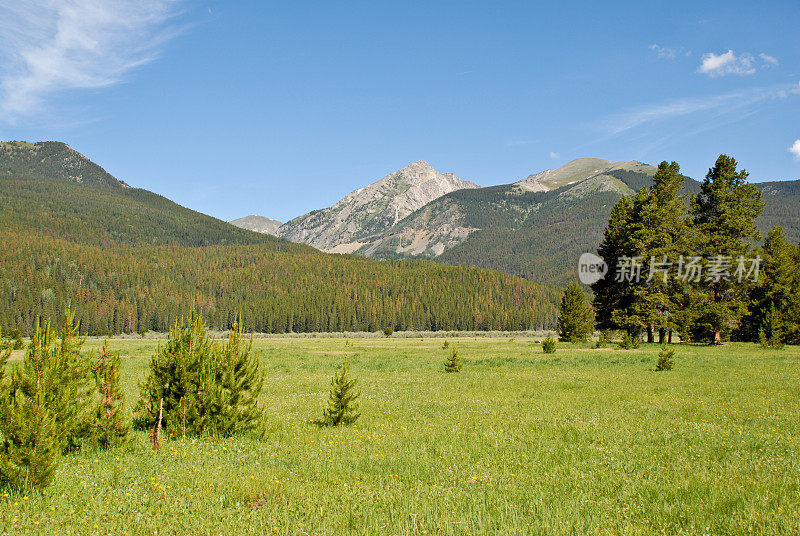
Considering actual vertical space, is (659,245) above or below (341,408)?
above

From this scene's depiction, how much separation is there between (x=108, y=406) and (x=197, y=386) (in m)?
1.96

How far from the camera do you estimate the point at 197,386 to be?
11.9 m

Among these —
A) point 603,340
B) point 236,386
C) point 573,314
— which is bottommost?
point 603,340

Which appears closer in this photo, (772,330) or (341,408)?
(341,408)

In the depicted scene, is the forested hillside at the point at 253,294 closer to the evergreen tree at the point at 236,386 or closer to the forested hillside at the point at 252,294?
the forested hillside at the point at 252,294

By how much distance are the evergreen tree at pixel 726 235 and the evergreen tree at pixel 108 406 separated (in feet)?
153

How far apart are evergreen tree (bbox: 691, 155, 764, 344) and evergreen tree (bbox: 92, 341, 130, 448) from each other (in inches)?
1840

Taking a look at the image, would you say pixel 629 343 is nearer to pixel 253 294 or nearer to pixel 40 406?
pixel 40 406

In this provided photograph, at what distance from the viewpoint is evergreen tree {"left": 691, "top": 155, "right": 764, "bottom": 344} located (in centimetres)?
4297

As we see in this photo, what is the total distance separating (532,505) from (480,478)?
156 centimetres

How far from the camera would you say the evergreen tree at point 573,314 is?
179 feet

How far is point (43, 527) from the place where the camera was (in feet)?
21.2

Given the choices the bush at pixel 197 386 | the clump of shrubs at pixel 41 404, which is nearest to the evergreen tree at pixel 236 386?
the bush at pixel 197 386

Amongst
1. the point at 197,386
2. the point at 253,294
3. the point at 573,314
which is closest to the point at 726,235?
the point at 573,314
